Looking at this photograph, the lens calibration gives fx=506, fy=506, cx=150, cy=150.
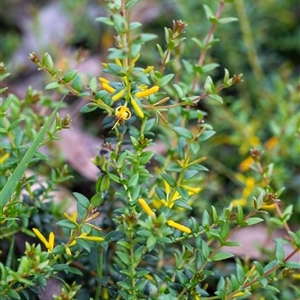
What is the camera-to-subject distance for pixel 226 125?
1.96 m

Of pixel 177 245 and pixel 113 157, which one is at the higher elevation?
pixel 113 157

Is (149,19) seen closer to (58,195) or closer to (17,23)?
(17,23)

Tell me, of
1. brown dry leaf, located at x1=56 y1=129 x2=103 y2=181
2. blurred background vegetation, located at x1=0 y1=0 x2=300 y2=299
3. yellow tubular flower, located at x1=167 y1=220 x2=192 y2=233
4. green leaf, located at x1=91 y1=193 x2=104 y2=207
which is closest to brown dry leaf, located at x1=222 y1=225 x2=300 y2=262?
blurred background vegetation, located at x1=0 y1=0 x2=300 y2=299

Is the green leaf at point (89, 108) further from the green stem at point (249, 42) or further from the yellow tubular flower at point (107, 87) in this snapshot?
the green stem at point (249, 42)

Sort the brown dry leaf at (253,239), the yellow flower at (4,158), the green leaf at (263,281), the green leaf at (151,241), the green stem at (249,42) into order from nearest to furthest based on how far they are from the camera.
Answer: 1. the green leaf at (151,241)
2. the green leaf at (263,281)
3. the yellow flower at (4,158)
4. the brown dry leaf at (253,239)
5. the green stem at (249,42)

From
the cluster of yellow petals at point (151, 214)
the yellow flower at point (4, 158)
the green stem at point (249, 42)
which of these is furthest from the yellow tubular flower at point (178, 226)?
the green stem at point (249, 42)

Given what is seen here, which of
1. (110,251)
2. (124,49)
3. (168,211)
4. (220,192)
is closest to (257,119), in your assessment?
(220,192)

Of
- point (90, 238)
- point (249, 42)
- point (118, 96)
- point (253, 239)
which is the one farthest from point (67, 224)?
point (249, 42)

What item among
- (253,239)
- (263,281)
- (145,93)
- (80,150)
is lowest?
(253,239)

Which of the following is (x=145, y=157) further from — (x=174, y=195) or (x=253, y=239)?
(x=253, y=239)

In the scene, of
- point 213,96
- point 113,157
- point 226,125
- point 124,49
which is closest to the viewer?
point 124,49

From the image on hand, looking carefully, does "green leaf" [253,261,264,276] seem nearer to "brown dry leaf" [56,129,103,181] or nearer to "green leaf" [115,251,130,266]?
"green leaf" [115,251,130,266]

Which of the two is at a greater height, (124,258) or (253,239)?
(124,258)

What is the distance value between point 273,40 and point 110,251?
1498 millimetres
